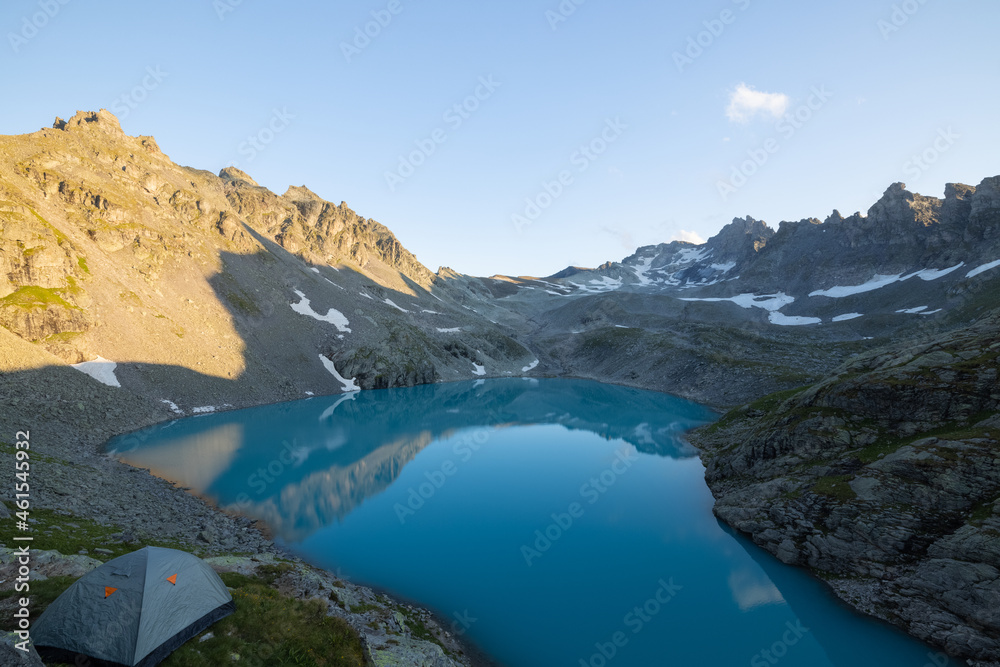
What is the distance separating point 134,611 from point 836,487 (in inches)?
1346

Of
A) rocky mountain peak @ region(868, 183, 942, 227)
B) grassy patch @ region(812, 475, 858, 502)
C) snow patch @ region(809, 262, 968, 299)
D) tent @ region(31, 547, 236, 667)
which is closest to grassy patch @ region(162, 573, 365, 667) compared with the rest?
tent @ region(31, 547, 236, 667)

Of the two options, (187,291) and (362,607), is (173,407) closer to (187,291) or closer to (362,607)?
(187,291)

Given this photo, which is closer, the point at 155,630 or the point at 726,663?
the point at 155,630

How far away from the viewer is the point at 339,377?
88.6 m

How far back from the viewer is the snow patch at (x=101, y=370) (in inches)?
2009

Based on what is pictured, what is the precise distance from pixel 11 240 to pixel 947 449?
317ft

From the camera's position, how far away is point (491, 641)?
18641mm

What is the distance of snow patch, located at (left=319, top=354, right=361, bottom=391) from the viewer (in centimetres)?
8797

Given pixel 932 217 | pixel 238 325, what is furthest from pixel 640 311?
pixel 238 325

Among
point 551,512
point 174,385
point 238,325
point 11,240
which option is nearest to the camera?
point 551,512

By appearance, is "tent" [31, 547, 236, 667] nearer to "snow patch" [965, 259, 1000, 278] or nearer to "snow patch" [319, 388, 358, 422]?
"snow patch" [319, 388, 358, 422]

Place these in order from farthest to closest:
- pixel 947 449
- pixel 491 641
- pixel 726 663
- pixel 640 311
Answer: pixel 640 311, pixel 947 449, pixel 491 641, pixel 726 663

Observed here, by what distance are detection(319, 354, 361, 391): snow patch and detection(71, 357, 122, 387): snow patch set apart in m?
36.9

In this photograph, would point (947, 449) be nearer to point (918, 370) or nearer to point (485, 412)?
point (918, 370)
